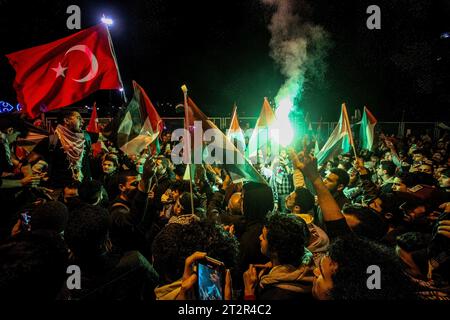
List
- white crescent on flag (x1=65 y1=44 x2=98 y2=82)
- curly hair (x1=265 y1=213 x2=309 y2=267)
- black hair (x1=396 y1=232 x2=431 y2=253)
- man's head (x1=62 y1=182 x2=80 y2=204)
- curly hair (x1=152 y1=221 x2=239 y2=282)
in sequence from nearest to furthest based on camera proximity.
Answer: curly hair (x1=152 y1=221 x2=239 y2=282), curly hair (x1=265 y1=213 x2=309 y2=267), black hair (x1=396 y1=232 x2=431 y2=253), man's head (x1=62 y1=182 x2=80 y2=204), white crescent on flag (x1=65 y1=44 x2=98 y2=82)

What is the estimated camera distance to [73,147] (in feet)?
21.7

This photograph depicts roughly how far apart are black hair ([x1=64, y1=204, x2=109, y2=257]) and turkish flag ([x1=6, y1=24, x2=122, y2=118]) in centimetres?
345

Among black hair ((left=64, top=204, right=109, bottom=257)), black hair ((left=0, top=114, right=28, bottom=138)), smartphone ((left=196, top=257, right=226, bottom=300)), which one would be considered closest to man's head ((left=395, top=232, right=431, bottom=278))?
smartphone ((left=196, top=257, right=226, bottom=300))

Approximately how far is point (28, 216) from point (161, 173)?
4202 millimetres

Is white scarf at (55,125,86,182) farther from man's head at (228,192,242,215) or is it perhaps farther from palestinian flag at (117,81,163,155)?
man's head at (228,192,242,215)

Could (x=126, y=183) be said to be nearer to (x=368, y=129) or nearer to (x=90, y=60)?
(x=90, y=60)

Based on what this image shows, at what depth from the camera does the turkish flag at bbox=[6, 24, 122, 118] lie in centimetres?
500

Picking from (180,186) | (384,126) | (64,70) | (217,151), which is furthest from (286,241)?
(384,126)

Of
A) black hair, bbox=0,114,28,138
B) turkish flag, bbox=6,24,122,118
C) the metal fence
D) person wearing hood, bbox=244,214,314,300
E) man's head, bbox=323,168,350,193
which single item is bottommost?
person wearing hood, bbox=244,214,314,300

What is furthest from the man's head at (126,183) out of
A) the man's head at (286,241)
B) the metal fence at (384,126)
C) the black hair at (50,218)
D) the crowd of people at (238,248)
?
the metal fence at (384,126)

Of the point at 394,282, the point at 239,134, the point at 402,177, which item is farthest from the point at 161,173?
the point at 394,282

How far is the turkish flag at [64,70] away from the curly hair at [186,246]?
157 inches
